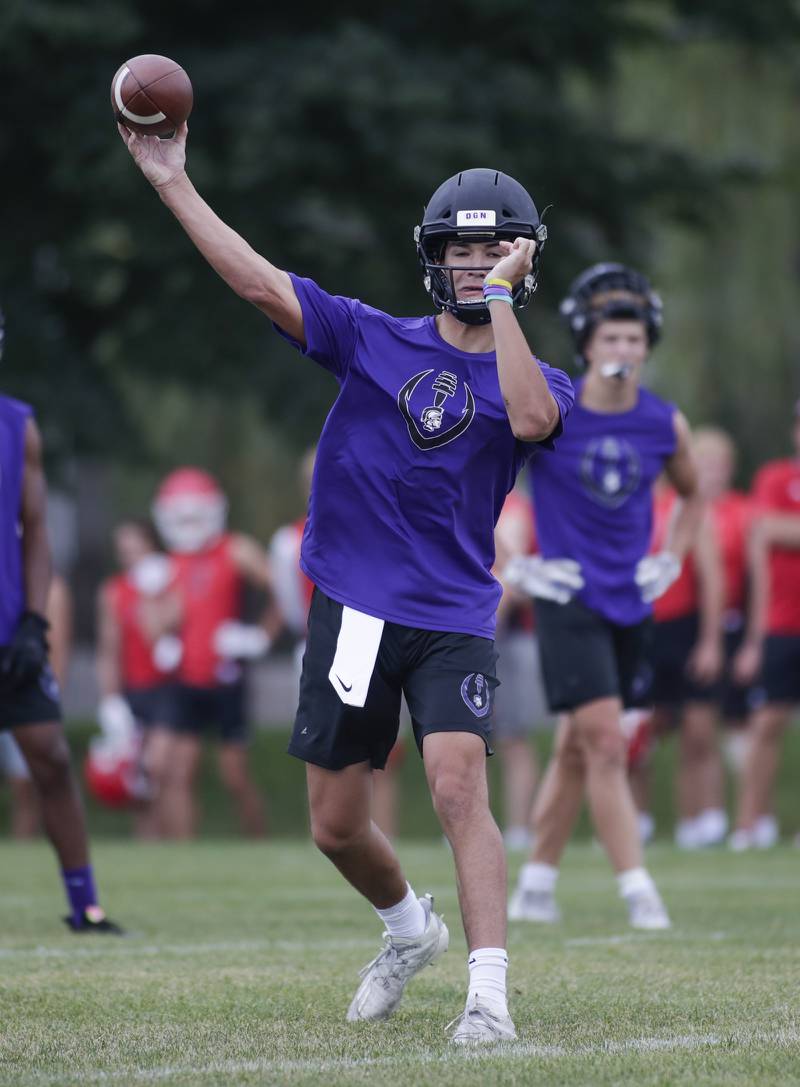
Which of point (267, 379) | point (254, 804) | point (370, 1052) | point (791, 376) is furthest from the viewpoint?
point (791, 376)

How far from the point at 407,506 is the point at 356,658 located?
16.4 inches

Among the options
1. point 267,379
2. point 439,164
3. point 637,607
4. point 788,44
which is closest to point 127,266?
point 267,379

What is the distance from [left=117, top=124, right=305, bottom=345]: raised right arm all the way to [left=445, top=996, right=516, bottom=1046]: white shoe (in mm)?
1735

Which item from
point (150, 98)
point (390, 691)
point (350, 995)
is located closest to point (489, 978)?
point (390, 691)

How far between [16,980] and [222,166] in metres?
10.4

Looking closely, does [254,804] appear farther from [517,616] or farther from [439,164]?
[439,164]

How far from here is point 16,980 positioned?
5.97 meters

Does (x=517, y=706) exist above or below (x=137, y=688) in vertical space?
below

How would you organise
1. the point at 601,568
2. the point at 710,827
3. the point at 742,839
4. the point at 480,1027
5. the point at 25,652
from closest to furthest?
the point at 480,1027, the point at 25,652, the point at 601,568, the point at 742,839, the point at 710,827

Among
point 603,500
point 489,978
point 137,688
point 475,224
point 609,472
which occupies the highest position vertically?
point 475,224

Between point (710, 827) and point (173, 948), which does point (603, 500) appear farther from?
point (710, 827)

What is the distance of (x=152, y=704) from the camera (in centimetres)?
1452

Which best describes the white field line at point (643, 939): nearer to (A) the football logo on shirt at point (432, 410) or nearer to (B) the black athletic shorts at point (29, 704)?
(B) the black athletic shorts at point (29, 704)

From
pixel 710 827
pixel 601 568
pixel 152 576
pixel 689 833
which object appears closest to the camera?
pixel 601 568
